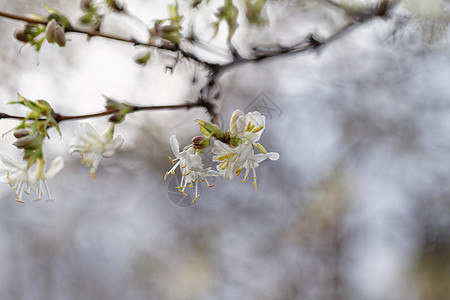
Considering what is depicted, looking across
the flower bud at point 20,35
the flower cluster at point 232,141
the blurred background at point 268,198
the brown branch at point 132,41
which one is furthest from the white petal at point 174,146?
the blurred background at point 268,198

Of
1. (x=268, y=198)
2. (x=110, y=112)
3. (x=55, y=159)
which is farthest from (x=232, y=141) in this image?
(x=268, y=198)

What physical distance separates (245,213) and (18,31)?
2744 millimetres

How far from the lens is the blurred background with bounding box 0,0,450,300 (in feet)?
7.79

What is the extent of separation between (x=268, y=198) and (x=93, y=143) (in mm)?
2616

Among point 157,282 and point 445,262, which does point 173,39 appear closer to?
point 445,262

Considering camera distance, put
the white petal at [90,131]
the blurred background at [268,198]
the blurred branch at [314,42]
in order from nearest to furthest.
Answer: the white petal at [90,131]
the blurred branch at [314,42]
the blurred background at [268,198]

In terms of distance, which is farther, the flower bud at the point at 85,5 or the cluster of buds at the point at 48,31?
the flower bud at the point at 85,5

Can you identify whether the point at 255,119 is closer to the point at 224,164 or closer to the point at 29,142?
the point at 224,164

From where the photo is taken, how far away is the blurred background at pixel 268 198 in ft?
7.79

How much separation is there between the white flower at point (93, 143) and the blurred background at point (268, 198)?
122 cm

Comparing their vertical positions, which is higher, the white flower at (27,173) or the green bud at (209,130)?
the green bud at (209,130)

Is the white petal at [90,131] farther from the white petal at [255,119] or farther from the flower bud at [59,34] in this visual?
the white petal at [255,119]

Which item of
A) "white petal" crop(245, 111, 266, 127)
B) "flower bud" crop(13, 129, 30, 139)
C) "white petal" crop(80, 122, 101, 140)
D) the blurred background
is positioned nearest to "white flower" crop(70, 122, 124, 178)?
"white petal" crop(80, 122, 101, 140)

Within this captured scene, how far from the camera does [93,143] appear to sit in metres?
0.65
